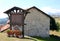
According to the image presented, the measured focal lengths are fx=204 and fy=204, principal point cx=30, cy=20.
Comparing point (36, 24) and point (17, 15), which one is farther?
point (36, 24)

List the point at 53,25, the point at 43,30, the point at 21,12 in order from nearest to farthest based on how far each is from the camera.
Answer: the point at 21,12 → the point at 43,30 → the point at 53,25

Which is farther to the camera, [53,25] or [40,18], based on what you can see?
[53,25]

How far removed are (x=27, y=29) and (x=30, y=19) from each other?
→ 1736 mm

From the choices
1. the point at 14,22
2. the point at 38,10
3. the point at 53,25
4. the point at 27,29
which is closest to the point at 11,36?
the point at 14,22

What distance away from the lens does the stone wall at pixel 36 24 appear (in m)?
33.9

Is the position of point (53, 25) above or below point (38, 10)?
below

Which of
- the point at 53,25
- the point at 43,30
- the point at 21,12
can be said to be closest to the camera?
the point at 21,12

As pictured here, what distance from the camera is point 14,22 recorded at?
30.2 meters

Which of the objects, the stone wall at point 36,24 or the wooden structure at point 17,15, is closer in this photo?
the wooden structure at point 17,15

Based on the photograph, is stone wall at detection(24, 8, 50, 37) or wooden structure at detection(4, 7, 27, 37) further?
stone wall at detection(24, 8, 50, 37)

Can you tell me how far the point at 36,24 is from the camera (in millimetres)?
34281

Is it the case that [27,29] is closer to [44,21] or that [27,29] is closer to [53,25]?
[44,21]

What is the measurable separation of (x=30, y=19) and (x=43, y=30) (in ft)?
9.51

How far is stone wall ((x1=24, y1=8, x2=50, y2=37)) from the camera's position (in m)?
33.9
